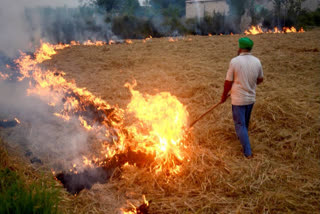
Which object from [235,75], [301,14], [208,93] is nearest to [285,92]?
[208,93]

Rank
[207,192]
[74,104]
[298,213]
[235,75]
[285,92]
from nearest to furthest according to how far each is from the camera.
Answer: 1. [298,213]
2. [207,192]
3. [235,75]
4. [74,104]
5. [285,92]

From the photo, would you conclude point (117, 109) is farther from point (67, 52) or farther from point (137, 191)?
point (67, 52)

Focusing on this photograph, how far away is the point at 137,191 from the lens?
3.14m

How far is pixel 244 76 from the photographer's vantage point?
362 centimetres

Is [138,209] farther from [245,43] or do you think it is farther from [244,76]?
[245,43]

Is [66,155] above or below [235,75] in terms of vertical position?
below

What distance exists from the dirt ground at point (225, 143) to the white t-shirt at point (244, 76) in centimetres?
89

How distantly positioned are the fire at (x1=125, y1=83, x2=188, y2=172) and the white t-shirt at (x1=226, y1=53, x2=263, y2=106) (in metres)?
1.13

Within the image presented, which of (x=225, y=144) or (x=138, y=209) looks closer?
(x=138, y=209)

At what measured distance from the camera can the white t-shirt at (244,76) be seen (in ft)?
11.8

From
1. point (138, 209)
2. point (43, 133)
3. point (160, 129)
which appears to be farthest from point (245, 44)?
point (43, 133)

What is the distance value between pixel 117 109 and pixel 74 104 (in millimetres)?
967

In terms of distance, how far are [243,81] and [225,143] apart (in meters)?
1.16

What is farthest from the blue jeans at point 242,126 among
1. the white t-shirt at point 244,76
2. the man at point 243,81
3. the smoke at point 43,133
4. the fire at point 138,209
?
the smoke at point 43,133
